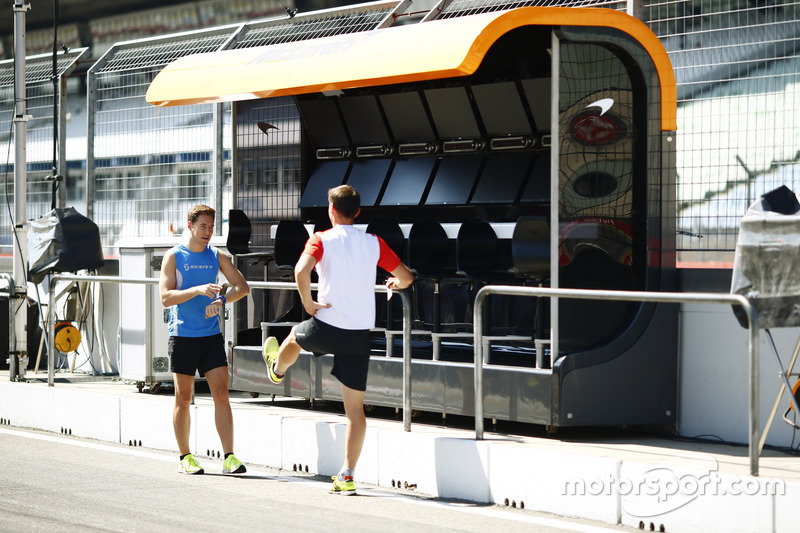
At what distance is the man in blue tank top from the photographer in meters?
7.94

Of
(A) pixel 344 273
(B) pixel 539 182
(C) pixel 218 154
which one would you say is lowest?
(A) pixel 344 273

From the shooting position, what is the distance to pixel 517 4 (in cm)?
1109

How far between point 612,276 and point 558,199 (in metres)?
0.71

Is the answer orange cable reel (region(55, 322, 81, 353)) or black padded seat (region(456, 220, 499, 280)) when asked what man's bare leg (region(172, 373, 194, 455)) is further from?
orange cable reel (region(55, 322, 81, 353))

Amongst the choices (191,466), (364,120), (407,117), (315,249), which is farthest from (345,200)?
(364,120)

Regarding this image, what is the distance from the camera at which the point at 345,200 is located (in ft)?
23.7

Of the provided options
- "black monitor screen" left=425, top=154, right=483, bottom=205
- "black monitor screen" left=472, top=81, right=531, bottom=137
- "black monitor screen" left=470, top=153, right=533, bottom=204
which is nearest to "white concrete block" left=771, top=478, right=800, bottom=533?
"black monitor screen" left=470, top=153, right=533, bottom=204

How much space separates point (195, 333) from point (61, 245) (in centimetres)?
520

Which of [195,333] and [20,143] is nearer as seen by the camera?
[195,333]

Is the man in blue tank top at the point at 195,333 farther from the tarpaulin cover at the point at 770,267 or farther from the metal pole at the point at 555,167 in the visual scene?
the tarpaulin cover at the point at 770,267

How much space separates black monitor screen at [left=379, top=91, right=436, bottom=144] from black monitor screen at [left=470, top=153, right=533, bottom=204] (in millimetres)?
750

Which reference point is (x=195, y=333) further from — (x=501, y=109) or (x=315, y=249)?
(x=501, y=109)

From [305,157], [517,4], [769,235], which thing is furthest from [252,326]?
[769,235]

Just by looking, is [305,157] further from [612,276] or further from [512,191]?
[612,276]
